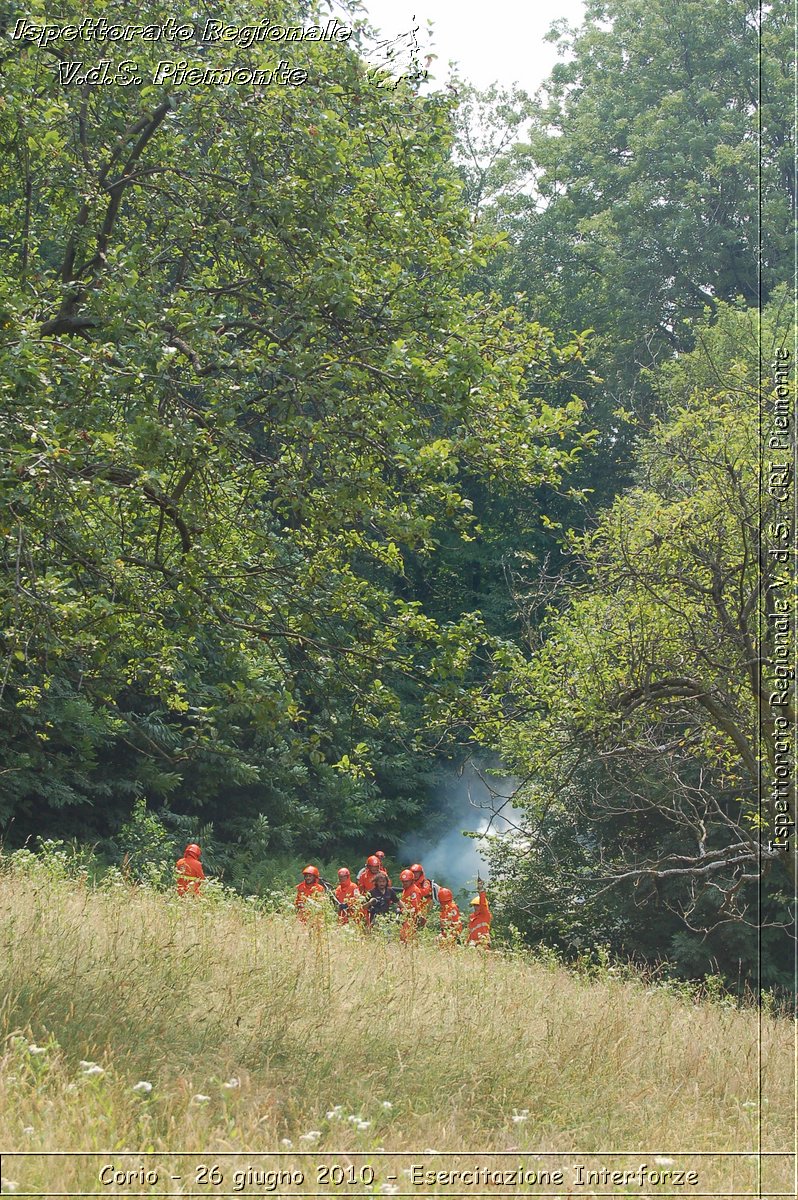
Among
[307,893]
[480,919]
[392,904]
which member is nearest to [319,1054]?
[307,893]

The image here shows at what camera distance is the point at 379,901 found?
16.6 meters

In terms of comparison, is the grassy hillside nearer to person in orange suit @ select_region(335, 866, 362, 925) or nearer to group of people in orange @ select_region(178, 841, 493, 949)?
group of people in orange @ select_region(178, 841, 493, 949)

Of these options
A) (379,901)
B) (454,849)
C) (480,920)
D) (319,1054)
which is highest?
(454,849)

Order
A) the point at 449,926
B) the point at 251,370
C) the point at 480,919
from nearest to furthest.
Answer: the point at 251,370
the point at 449,926
the point at 480,919

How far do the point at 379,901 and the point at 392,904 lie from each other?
0.89 feet

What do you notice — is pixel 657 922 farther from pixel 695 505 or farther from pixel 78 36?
pixel 78 36

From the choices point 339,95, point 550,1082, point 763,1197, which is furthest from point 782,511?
point 763,1197

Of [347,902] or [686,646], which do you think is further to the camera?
[686,646]

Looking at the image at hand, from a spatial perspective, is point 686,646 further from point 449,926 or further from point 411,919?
point 411,919

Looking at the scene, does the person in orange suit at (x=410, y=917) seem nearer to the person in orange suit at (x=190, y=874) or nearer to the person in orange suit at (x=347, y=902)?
the person in orange suit at (x=347, y=902)

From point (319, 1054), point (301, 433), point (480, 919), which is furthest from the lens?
point (480, 919)

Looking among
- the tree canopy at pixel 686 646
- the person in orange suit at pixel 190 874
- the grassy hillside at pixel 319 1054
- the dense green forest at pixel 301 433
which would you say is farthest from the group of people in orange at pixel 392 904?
the grassy hillside at pixel 319 1054

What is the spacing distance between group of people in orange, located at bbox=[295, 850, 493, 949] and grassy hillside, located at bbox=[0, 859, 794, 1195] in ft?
7.67

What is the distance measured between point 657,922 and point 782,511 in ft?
38.3
